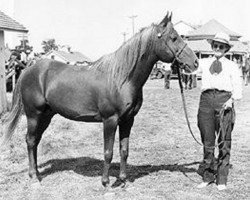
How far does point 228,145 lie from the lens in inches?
209

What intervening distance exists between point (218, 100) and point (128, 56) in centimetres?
137

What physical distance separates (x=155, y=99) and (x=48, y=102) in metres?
10.8

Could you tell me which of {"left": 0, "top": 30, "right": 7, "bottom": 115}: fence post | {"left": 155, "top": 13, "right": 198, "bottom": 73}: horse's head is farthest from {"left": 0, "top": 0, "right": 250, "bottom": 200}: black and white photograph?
{"left": 0, "top": 30, "right": 7, "bottom": 115}: fence post

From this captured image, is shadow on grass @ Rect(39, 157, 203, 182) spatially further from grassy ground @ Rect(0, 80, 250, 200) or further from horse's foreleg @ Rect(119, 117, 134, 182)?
horse's foreleg @ Rect(119, 117, 134, 182)

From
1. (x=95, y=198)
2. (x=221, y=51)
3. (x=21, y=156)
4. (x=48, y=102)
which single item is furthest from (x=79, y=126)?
(x=221, y=51)

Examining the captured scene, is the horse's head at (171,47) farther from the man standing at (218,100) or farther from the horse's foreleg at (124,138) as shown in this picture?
the horse's foreleg at (124,138)

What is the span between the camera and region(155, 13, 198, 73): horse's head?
4.87 m

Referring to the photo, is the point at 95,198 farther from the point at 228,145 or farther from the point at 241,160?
the point at 241,160

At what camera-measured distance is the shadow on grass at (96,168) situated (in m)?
6.14

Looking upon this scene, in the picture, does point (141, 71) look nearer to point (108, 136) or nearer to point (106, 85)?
point (106, 85)

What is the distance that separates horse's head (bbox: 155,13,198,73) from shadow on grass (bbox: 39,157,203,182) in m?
2.03

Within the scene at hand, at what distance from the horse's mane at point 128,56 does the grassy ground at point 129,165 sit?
164 centimetres

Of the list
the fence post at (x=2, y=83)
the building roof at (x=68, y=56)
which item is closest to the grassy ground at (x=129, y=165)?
the fence post at (x=2, y=83)

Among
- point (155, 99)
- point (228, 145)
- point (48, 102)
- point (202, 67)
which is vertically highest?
point (202, 67)
